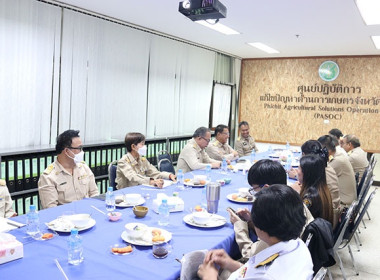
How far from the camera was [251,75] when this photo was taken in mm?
7988

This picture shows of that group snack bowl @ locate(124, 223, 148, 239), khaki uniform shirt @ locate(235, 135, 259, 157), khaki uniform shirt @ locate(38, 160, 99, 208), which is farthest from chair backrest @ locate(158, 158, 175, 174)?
khaki uniform shirt @ locate(235, 135, 259, 157)

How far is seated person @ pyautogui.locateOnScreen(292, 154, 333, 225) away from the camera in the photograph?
7.63 ft

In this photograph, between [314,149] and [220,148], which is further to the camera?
[220,148]

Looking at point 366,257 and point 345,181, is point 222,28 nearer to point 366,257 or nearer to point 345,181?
point 345,181

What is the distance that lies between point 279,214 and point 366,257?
2.81 meters

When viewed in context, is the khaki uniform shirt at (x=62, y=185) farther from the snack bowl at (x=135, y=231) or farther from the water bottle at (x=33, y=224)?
the snack bowl at (x=135, y=231)

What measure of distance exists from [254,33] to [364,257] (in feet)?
10.8

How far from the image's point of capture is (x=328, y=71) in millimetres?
7180

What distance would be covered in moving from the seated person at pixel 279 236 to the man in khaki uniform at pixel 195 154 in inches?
106

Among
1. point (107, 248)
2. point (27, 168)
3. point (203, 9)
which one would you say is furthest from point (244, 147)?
point (107, 248)

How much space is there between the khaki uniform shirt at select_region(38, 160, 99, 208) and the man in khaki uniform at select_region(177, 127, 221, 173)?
1.41 meters

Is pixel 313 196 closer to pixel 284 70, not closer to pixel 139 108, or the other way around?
pixel 139 108

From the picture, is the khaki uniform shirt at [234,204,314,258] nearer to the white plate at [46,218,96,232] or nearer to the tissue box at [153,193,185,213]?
the tissue box at [153,193,185,213]

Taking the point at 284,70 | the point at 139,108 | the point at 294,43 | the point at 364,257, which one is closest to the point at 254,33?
the point at 294,43
